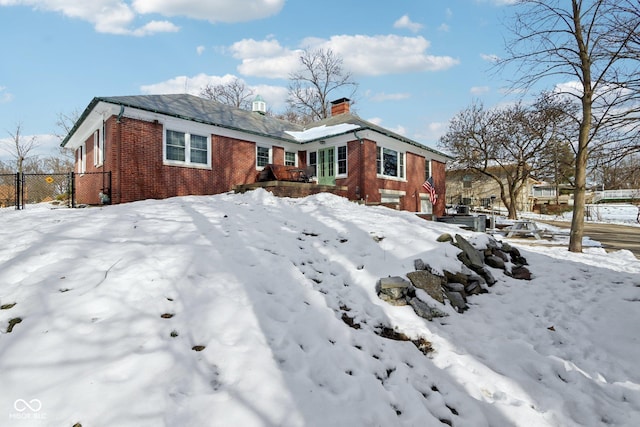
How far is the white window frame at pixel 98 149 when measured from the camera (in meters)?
12.4

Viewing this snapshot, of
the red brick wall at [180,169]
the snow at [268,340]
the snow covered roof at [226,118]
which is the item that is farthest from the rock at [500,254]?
the snow covered roof at [226,118]

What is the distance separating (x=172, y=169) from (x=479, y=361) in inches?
478

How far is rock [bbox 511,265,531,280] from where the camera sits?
657 cm

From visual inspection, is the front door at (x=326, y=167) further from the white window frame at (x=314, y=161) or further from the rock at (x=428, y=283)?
the rock at (x=428, y=283)

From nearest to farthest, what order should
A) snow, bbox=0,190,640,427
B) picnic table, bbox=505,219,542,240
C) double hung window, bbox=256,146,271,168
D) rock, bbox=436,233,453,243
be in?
snow, bbox=0,190,640,427 < rock, bbox=436,233,453,243 < picnic table, bbox=505,219,542,240 < double hung window, bbox=256,146,271,168

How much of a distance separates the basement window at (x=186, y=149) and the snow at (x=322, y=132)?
4.89 m

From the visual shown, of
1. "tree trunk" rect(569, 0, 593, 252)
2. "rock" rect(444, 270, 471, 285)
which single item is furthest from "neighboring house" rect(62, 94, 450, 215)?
"rock" rect(444, 270, 471, 285)

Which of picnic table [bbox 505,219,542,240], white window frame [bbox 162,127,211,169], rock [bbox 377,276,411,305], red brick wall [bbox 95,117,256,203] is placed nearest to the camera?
rock [bbox 377,276,411,305]

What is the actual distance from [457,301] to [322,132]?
1335 centimetres

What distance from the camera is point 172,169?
12383 mm

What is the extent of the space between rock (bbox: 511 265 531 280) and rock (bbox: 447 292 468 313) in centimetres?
231

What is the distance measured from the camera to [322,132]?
16.9 meters

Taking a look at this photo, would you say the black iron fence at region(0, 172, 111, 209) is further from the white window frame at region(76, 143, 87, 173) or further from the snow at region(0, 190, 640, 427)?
the snow at region(0, 190, 640, 427)

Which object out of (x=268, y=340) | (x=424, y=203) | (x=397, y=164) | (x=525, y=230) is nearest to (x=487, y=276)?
(x=268, y=340)
